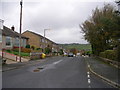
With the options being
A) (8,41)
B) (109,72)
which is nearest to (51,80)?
(109,72)

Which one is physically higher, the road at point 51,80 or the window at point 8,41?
the window at point 8,41

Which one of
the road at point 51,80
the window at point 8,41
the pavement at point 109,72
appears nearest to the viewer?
the road at point 51,80

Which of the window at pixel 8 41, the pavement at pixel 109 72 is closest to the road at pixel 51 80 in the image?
the pavement at pixel 109 72

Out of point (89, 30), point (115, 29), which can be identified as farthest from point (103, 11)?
point (115, 29)

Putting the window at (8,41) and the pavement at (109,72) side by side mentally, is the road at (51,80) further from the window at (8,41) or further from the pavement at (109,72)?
the window at (8,41)

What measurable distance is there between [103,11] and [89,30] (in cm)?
491

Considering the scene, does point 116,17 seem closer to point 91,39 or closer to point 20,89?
point 20,89

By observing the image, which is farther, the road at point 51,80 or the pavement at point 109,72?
the pavement at point 109,72

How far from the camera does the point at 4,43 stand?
135 feet

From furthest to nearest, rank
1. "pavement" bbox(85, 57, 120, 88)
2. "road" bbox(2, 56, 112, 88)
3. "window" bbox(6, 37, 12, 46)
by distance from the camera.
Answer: "window" bbox(6, 37, 12, 46) → "pavement" bbox(85, 57, 120, 88) → "road" bbox(2, 56, 112, 88)

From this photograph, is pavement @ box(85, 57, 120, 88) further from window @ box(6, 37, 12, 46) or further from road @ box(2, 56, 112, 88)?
window @ box(6, 37, 12, 46)

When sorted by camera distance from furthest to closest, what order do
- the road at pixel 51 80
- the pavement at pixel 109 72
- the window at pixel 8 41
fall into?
the window at pixel 8 41 → the pavement at pixel 109 72 → the road at pixel 51 80

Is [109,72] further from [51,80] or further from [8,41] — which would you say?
[8,41]

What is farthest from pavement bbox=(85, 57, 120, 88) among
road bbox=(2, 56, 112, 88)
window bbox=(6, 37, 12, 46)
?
window bbox=(6, 37, 12, 46)
